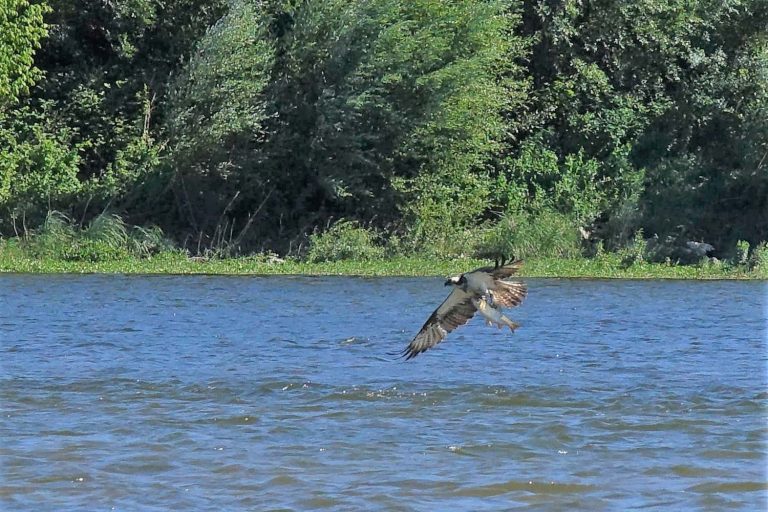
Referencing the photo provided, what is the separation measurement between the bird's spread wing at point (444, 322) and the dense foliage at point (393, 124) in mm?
11271

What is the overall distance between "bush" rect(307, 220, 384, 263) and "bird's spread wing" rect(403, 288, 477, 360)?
1123 centimetres

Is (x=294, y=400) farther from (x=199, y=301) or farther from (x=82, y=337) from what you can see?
(x=199, y=301)

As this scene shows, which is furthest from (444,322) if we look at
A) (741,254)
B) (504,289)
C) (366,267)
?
(741,254)

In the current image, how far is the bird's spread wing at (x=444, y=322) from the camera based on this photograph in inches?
411

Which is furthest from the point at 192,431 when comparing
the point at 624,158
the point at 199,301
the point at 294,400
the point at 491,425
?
the point at 624,158

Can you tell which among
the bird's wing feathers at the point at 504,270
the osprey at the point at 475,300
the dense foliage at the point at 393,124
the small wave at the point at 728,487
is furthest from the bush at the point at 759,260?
the small wave at the point at 728,487

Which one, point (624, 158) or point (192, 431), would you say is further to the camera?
point (624, 158)

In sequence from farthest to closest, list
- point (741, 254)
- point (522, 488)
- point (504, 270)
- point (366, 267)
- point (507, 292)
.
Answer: point (741, 254) → point (366, 267) → point (507, 292) → point (504, 270) → point (522, 488)

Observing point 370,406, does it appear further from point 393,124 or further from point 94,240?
Result: point 393,124

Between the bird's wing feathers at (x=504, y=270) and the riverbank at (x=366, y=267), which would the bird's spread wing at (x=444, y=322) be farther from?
the riverbank at (x=366, y=267)

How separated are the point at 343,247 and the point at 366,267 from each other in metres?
1.13

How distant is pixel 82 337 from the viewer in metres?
14.1

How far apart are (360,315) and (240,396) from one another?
5.26 metres

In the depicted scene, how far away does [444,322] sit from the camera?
10531 mm
